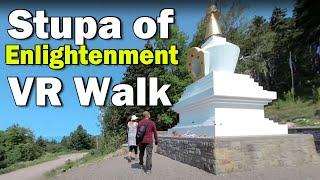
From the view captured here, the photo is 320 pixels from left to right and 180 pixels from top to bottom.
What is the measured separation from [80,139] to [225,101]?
41384 mm

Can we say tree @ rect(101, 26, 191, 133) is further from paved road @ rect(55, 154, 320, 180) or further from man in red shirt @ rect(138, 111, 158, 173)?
man in red shirt @ rect(138, 111, 158, 173)

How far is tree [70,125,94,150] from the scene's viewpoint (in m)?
50.3

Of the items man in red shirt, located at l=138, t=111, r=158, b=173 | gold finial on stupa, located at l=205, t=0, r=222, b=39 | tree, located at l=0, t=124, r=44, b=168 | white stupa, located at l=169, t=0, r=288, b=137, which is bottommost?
tree, located at l=0, t=124, r=44, b=168

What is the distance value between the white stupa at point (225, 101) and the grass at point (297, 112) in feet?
32.1

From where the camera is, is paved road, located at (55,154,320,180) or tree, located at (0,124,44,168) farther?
tree, located at (0,124,44,168)

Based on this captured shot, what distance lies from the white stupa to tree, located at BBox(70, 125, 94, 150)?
3828 centimetres

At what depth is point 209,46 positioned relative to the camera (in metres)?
13.7

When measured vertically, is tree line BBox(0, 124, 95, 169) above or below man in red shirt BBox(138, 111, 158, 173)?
below

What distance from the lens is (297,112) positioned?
27266 mm

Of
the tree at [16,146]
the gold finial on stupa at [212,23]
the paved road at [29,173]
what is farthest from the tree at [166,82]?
the tree at [16,146]

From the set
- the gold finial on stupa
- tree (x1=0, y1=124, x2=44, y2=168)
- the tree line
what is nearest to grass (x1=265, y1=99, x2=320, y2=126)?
the gold finial on stupa

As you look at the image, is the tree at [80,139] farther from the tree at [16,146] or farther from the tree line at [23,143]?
the tree at [16,146]

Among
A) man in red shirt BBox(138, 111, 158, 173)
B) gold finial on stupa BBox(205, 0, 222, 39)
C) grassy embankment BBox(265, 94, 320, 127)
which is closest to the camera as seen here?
man in red shirt BBox(138, 111, 158, 173)

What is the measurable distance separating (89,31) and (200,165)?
5.39 metres
